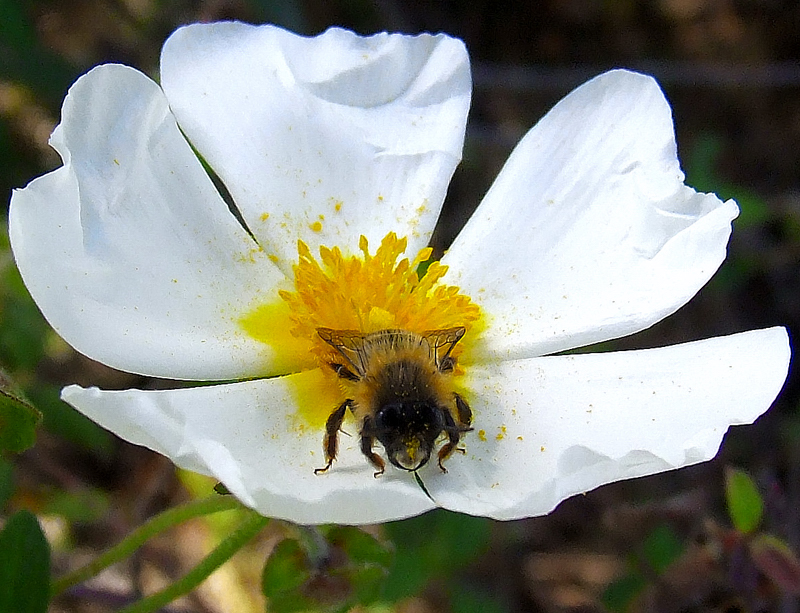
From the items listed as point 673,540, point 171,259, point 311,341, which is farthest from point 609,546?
point 171,259

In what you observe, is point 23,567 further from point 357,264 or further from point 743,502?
point 743,502

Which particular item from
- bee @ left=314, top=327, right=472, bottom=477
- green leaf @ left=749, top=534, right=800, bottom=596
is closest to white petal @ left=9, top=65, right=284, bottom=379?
bee @ left=314, top=327, right=472, bottom=477

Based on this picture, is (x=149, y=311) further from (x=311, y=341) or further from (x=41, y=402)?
(x=41, y=402)

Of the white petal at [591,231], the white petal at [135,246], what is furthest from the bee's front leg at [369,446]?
the white petal at [591,231]

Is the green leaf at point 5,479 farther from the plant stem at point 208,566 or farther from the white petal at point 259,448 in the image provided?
the white petal at point 259,448

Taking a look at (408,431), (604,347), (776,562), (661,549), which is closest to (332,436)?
(408,431)

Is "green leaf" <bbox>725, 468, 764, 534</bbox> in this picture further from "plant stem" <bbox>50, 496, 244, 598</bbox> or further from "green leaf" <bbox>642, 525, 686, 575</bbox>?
"plant stem" <bbox>50, 496, 244, 598</bbox>
